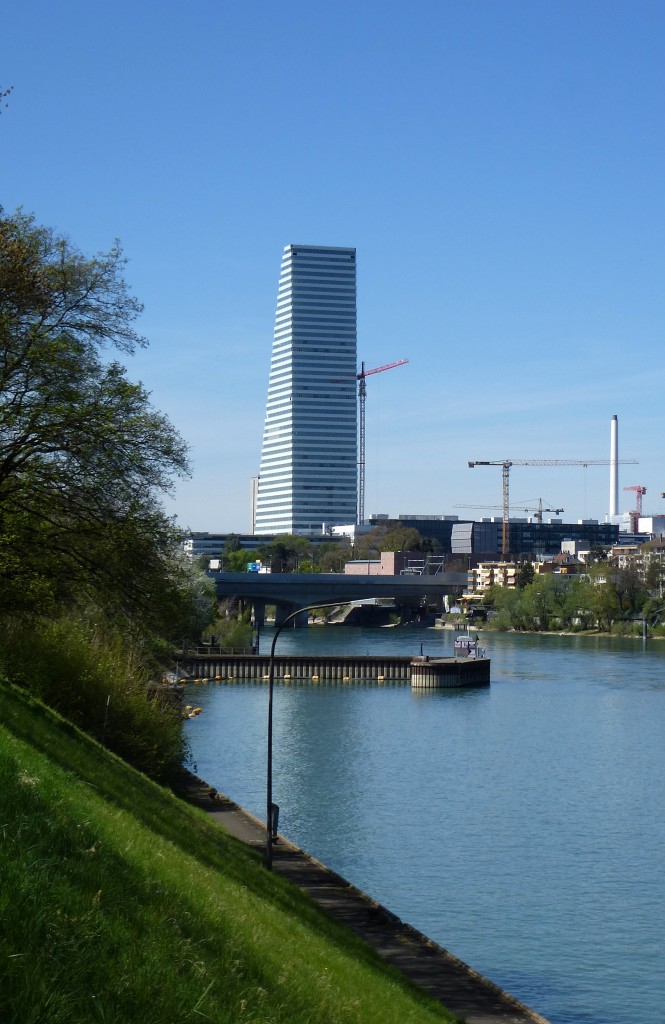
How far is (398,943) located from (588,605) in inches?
5781

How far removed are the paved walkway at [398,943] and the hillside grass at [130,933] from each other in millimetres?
2341

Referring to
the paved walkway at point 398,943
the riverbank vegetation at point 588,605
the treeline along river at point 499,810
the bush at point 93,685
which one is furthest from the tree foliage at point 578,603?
the paved walkway at point 398,943

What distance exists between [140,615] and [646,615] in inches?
5682

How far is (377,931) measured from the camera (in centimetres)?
2670

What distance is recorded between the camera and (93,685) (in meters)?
35.1

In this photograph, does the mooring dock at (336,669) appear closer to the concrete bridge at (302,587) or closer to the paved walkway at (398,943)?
the concrete bridge at (302,587)

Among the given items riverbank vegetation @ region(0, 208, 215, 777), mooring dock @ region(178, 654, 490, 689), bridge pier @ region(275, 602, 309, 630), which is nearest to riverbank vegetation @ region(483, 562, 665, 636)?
bridge pier @ region(275, 602, 309, 630)

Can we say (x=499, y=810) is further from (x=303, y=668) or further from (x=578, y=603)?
(x=578, y=603)

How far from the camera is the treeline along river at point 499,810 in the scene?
30.1 metres

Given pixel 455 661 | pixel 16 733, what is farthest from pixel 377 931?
pixel 455 661

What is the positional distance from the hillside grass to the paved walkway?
234 centimetres

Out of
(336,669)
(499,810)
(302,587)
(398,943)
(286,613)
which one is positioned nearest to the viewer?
(398,943)

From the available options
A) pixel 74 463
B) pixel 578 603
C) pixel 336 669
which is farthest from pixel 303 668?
pixel 74 463

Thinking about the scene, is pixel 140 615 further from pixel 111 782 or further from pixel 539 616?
pixel 539 616
